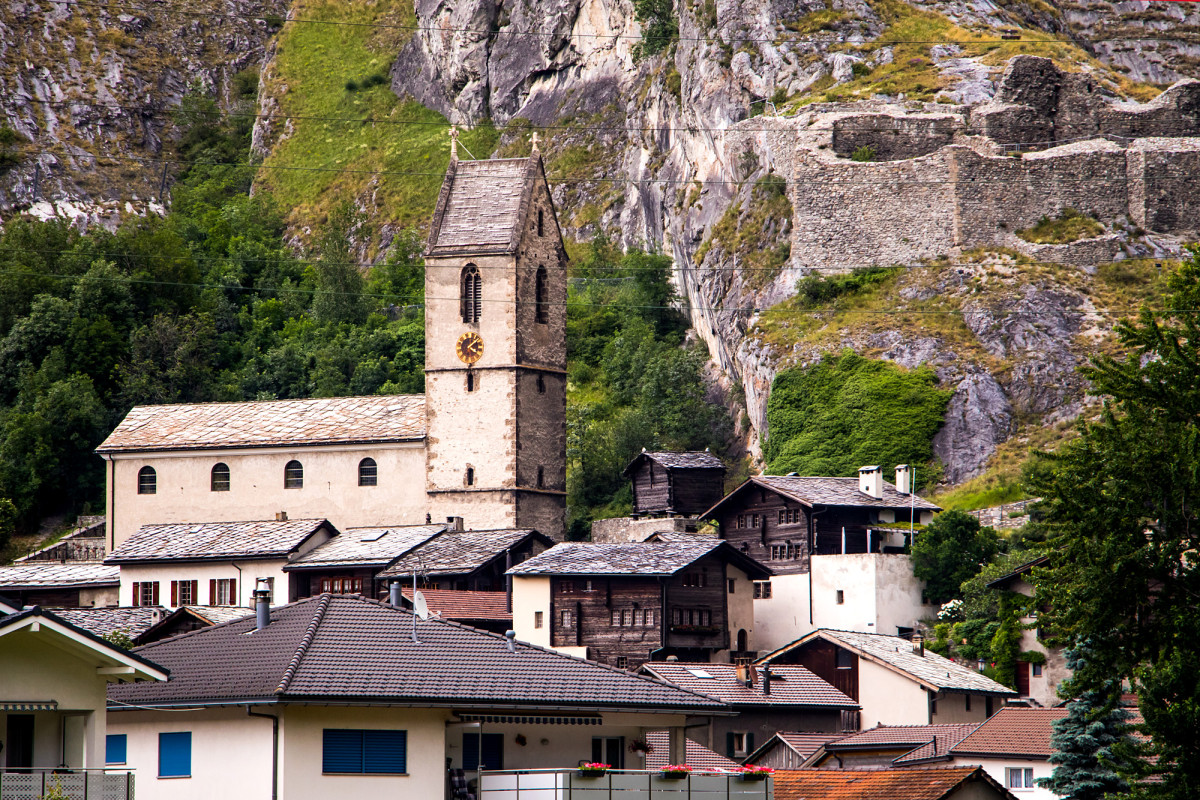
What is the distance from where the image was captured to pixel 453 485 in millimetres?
71312

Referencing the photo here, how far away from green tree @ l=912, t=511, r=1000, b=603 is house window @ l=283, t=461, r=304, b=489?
72.0 ft

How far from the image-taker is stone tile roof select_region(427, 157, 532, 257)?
73.1 meters

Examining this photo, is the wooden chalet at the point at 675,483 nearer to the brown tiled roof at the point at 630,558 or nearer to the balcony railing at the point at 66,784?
the brown tiled roof at the point at 630,558

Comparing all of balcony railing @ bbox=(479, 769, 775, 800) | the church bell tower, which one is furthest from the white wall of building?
balcony railing @ bbox=(479, 769, 775, 800)

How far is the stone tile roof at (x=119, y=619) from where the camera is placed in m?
52.0

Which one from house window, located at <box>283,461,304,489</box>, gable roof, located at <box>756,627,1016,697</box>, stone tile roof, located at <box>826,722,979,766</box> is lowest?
stone tile roof, located at <box>826,722,979,766</box>

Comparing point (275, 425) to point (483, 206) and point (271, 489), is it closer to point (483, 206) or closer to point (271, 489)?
point (271, 489)

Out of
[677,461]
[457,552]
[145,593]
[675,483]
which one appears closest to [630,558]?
[457,552]

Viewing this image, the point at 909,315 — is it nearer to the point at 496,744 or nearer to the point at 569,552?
the point at 569,552

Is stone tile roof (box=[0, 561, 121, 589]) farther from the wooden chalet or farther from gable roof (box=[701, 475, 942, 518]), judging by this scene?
gable roof (box=[701, 475, 942, 518])

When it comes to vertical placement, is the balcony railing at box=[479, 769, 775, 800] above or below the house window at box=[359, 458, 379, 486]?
below

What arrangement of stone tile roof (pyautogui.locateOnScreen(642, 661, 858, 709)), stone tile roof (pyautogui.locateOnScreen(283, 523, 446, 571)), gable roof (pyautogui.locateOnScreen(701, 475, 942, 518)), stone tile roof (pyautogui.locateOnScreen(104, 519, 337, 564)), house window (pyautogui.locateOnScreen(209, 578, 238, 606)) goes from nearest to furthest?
stone tile roof (pyautogui.locateOnScreen(642, 661, 858, 709)) → stone tile roof (pyautogui.locateOnScreen(283, 523, 446, 571)) → gable roof (pyautogui.locateOnScreen(701, 475, 942, 518)) → house window (pyautogui.locateOnScreen(209, 578, 238, 606)) → stone tile roof (pyautogui.locateOnScreen(104, 519, 337, 564))

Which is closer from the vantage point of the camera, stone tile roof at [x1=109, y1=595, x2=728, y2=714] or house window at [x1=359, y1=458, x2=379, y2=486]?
stone tile roof at [x1=109, y1=595, x2=728, y2=714]

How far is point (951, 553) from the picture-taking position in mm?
64125
